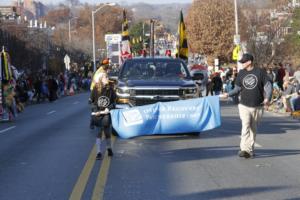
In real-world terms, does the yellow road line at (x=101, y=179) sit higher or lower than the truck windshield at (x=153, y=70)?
lower

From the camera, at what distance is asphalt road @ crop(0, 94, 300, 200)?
8984mm

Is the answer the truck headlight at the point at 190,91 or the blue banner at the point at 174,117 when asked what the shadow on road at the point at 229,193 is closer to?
the blue banner at the point at 174,117

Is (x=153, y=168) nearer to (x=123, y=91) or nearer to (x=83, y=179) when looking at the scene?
(x=83, y=179)

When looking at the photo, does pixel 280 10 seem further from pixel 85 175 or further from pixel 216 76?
pixel 85 175

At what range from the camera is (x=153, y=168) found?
436 inches

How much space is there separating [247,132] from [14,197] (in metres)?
4.74

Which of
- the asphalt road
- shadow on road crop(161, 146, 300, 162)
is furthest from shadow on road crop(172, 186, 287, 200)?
shadow on road crop(161, 146, 300, 162)

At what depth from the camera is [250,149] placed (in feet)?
39.5

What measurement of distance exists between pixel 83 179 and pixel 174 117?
16.7ft

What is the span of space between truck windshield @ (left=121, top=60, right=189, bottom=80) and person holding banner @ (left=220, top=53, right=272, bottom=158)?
5091 millimetres

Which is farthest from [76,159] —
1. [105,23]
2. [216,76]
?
[105,23]

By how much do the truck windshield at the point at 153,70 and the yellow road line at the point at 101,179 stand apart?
485 centimetres

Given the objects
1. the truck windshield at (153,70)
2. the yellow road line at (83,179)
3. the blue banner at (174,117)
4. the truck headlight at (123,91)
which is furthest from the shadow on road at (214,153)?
the truck windshield at (153,70)

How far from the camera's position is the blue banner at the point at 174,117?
1459 centimetres
